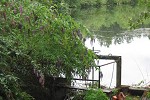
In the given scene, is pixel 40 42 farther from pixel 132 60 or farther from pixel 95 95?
pixel 132 60

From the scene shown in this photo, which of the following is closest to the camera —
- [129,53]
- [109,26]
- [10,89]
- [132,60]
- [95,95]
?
[10,89]

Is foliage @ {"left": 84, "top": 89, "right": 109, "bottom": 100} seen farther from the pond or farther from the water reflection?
the water reflection

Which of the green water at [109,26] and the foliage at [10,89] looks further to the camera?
the green water at [109,26]

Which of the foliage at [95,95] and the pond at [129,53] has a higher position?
the pond at [129,53]

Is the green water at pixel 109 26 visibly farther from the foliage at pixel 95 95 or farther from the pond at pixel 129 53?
the foliage at pixel 95 95

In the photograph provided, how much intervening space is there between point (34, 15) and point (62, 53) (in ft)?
3.24

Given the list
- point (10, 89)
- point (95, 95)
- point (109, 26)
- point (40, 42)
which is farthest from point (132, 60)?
point (109, 26)

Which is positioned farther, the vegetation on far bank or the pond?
the pond

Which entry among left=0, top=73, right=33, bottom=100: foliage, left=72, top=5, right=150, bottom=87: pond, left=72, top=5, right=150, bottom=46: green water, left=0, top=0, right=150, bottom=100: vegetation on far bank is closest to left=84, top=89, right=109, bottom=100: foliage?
left=0, top=0, right=150, bottom=100: vegetation on far bank

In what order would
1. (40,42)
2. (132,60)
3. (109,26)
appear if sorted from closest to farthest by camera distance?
(40,42) < (132,60) < (109,26)

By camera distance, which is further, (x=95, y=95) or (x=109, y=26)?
(x=109, y=26)

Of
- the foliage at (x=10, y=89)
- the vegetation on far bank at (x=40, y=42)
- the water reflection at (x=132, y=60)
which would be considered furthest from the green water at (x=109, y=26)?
the foliage at (x=10, y=89)

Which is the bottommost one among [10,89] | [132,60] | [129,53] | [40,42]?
[10,89]

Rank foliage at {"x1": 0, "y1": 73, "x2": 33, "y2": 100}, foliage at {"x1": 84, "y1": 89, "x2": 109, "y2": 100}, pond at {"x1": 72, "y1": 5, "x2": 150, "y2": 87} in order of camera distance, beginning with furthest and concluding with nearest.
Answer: pond at {"x1": 72, "y1": 5, "x2": 150, "y2": 87}, foliage at {"x1": 84, "y1": 89, "x2": 109, "y2": 100}, foliage at {"x1": 0, "y1": 73, "x2": 33, "y2": 100}
